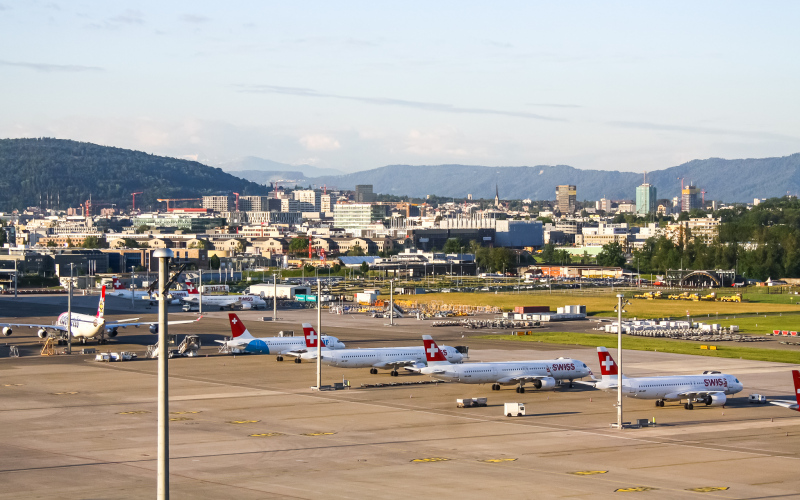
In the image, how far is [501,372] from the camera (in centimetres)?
8006

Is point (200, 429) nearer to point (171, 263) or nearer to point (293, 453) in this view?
point (293, 453)

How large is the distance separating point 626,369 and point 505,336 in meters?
37.7

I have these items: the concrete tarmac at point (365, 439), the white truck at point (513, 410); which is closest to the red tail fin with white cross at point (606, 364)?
the concrete tarmac at point (365, 439)

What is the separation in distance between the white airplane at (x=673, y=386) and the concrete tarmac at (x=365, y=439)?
97cm

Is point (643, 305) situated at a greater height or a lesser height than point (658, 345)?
greater

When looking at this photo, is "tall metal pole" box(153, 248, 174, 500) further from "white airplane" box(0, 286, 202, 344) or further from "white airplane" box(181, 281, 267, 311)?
"white airplane" box(181, 281, 267, 311)

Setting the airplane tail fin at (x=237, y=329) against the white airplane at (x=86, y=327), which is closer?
the airplane tail fin at (x=237, y=329)

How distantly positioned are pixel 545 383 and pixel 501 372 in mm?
3656

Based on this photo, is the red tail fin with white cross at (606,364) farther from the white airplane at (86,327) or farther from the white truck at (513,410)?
the white airplane at (86,327)

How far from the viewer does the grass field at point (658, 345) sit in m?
107

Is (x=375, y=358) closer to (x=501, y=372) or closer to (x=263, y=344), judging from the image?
(x=501, y=372)

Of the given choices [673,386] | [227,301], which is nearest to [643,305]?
[227,301]

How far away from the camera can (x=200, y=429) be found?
62.5 m

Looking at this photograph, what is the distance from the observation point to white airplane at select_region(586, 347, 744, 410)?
2746 inches
